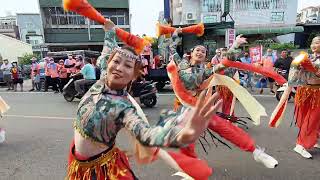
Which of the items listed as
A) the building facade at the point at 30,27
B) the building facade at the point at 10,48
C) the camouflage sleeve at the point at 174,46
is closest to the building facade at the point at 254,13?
the building facade at the point at 10,48

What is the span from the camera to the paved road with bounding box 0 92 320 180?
398cm

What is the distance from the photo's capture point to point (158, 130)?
1.59m

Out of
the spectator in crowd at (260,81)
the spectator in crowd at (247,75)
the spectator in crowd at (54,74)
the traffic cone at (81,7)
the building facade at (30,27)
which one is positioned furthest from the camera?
the building facade at (30,27)

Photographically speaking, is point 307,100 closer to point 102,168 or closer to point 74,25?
point 102,168

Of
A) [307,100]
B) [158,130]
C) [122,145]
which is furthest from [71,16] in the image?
[158,130]

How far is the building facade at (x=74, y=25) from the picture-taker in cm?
3269

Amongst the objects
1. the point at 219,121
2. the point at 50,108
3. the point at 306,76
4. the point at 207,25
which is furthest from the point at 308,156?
the point at 207,25

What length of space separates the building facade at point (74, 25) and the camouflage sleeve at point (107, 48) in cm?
3082

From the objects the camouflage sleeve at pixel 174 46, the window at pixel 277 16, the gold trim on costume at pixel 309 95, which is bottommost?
the gold trim on costume at pixel 309 95

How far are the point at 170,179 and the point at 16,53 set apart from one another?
4125 centimetres

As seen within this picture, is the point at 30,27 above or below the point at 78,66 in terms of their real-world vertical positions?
above

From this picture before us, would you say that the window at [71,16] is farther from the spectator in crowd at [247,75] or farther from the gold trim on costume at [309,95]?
the gold trim on costume at [309,95]

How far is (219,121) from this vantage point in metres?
3.61

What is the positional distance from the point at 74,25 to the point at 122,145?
30746 millimetres
